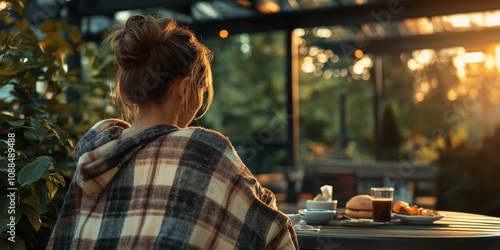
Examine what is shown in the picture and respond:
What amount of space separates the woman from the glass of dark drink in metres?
0.98

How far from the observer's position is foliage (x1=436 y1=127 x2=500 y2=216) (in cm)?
639

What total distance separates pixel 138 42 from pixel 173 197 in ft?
1.21

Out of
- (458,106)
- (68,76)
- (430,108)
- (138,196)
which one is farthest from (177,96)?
(430,108)

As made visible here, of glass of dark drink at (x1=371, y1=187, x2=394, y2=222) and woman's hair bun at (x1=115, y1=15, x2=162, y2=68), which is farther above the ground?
woman's hair bun at (x1=115, y1=15, x2=162, y2=68)

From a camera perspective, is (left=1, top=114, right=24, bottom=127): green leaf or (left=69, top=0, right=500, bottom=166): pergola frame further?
(left=69, top=0, right=500, bottom=166): pergola frame

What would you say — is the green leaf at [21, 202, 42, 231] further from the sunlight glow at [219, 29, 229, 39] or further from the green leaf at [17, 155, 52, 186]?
the sunlight glow at [219, 29, 229, 39]

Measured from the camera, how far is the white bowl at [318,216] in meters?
2.74

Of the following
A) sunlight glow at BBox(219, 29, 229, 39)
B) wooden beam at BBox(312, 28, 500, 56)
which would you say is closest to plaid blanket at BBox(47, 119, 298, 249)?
sunlight glow at BBox(219, 29, 229, 39)

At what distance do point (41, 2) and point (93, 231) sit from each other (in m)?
5.99

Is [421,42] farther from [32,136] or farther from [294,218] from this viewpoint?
[32,136]

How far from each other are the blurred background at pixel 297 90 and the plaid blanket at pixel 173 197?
298mm

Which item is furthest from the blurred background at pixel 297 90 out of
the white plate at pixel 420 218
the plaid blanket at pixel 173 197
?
the white plate at pixel 420 218

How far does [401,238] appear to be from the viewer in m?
2.27

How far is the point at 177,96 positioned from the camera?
1.82 metres
